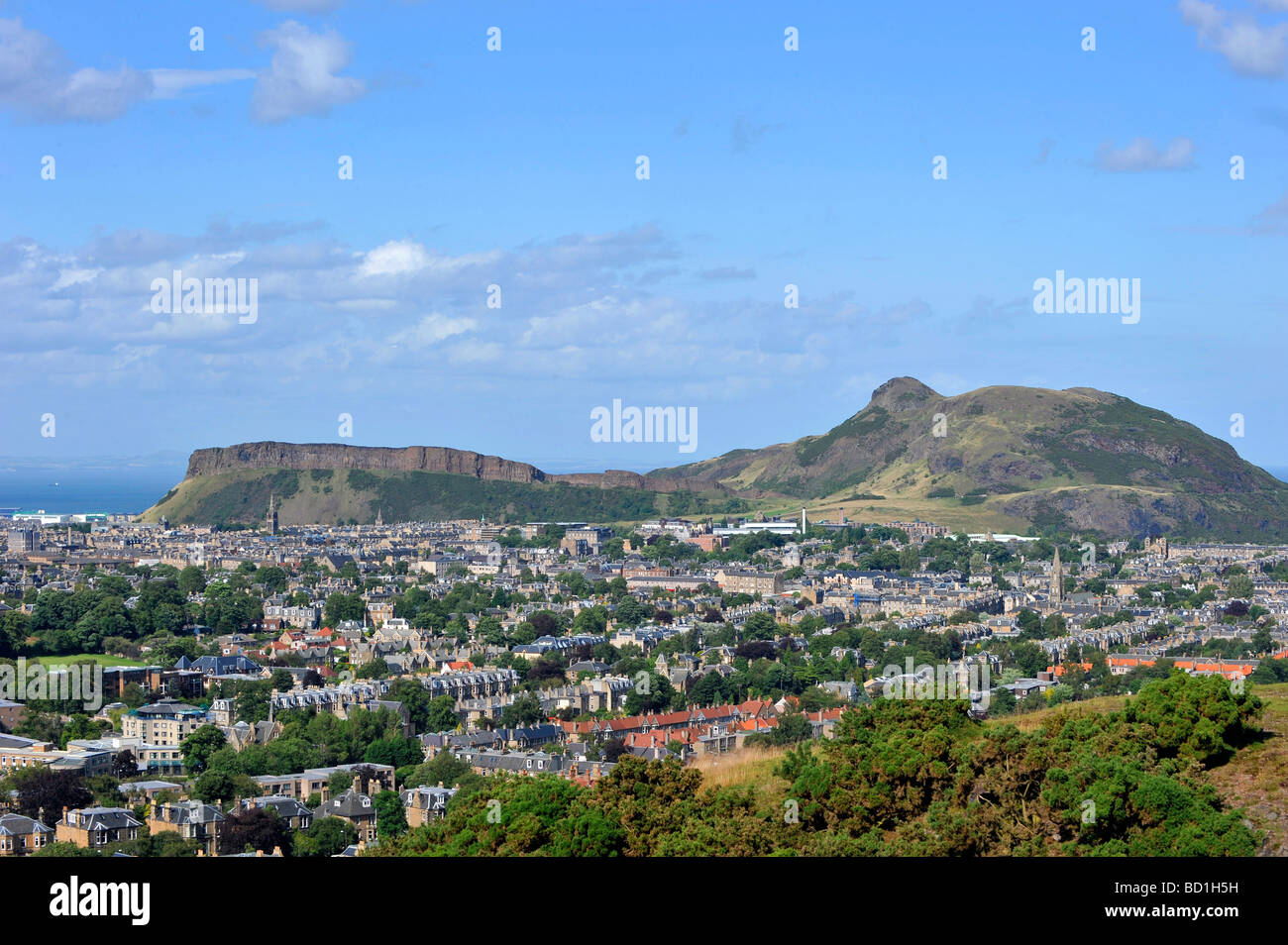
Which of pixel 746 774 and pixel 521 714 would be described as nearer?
pixel 746 774

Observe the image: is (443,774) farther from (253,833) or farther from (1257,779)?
(1257,779)

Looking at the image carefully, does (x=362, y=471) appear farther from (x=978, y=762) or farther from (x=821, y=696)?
(x=978, y=762)

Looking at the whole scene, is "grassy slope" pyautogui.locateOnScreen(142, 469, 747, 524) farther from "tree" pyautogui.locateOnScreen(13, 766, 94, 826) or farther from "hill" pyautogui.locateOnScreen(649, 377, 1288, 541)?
"tree" pyautogui.locateOnScreen(13, 766, 94, 826)

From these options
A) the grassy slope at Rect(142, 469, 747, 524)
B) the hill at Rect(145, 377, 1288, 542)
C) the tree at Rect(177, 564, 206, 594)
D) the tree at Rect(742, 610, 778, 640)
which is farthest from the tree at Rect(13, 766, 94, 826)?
the grassy slope at Rect(142, 469, 747, 524)

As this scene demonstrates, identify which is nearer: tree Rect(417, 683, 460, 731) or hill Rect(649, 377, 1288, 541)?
tree Rect(417, 683, 460, 731)

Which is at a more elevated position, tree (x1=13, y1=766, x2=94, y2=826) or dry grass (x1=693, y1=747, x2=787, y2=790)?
dry grass (x1=693, y1=747, x2=787, y2=790)

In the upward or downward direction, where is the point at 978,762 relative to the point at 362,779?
upward

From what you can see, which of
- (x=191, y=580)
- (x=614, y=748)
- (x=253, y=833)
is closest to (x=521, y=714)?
(x=614, y=748)
